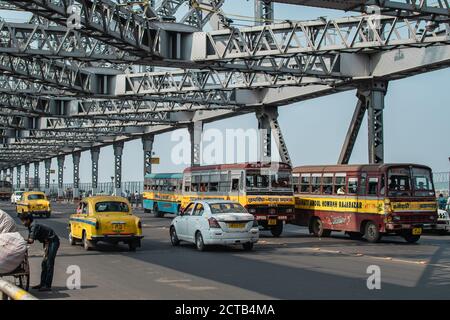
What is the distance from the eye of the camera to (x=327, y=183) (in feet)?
87.0

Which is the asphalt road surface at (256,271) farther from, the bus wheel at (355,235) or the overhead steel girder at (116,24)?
the overhead steel girder at (116,24)

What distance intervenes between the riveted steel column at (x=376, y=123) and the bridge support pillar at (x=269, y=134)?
10.5 m

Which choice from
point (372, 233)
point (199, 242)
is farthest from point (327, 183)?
point (199, 242)

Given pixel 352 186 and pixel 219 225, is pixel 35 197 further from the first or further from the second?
pixel 219 225

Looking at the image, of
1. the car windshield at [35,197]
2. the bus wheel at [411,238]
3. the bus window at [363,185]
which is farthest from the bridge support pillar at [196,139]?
the bus wheel at [411,238]

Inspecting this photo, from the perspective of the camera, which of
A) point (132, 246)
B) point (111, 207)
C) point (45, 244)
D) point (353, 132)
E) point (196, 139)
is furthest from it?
point (196, 139)

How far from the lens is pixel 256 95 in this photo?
4522cm

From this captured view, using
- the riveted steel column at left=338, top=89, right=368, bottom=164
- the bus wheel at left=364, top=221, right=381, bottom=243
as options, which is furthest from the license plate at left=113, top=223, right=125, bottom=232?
the riveted steel column at left=338, top=89, right=368, bottom=164

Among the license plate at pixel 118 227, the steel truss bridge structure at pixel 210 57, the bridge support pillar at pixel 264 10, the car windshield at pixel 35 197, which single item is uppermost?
the bridge support pillar at pixel 264 10

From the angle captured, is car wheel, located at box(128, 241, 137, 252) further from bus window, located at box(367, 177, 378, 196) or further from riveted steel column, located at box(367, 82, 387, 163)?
riveted steel column, located at box(367, 82, 387, 163)

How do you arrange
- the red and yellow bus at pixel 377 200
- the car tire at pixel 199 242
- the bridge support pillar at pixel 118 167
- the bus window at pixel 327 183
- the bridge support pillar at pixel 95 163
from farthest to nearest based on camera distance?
the bridge support pillar at pixel 95 163 < the bridge support pillar at pixel 118 167 < the bus window at pixel 327 183 < the red and yellow bus at pixel 377 200 < the car tire at pixel 199 242

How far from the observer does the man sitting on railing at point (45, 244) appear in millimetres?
A: 12422

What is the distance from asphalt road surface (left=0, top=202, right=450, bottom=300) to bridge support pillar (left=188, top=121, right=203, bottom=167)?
106 ft

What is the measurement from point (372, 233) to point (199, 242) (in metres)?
7.21
